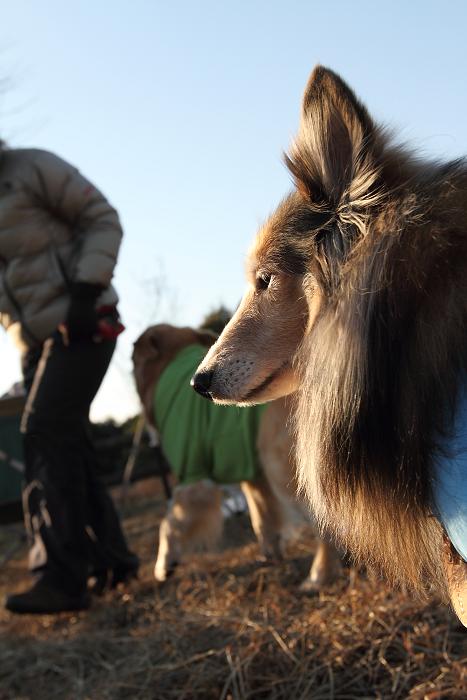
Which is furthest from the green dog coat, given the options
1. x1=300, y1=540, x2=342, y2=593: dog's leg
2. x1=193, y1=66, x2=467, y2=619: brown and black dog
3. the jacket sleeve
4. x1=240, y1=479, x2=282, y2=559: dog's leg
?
x1=193, y1=66, x2=467, y2=619: brown and black dog

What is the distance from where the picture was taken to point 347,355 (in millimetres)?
1742

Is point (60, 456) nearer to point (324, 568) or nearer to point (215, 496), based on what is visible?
point (215, 496)

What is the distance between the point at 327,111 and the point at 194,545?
118 inches

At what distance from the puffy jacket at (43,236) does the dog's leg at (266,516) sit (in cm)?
145

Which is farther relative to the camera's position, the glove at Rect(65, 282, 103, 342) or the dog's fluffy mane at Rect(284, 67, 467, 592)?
the glove at Rect(65, 282, 103, 342)

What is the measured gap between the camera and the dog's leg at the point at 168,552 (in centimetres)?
418

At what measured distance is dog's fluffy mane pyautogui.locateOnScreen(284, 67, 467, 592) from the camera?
5.43ft

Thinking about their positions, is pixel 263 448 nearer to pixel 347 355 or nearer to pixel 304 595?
pixel 304 595

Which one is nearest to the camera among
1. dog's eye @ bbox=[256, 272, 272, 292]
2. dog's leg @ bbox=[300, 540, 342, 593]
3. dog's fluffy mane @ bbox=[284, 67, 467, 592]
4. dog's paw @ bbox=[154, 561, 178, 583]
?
dog's fluffy mane @ bbox=[284, 67, 467, 592]

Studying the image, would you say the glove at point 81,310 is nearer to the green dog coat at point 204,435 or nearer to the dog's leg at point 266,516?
the green dog coat at point 204,435

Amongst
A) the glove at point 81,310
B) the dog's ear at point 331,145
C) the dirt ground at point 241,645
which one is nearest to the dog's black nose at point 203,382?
the dog's ear at point 331,145

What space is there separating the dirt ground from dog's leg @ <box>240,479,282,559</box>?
357 mm

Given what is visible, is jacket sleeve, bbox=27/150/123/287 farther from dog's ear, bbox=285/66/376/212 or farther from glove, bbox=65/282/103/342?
dog's ear, bbox=285/66/376/212

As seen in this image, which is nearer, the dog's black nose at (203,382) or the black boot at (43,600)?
the dog's black nose at (203,382)
